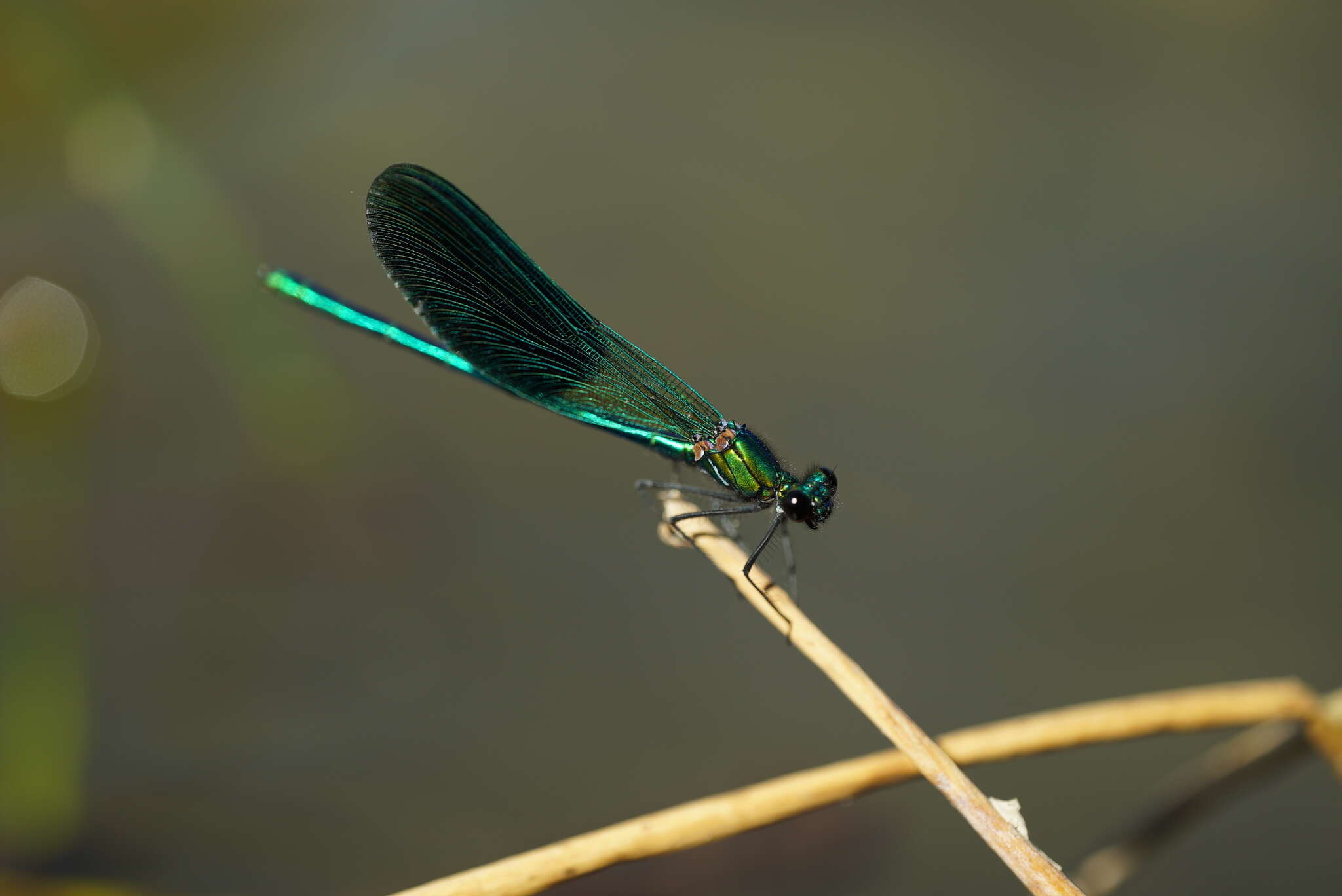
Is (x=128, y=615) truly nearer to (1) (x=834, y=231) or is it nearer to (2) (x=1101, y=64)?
(1) (x=834, y=231)

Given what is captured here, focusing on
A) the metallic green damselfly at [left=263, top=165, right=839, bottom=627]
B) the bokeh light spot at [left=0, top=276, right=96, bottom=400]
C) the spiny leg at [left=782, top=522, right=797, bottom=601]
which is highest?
the bokeh light spot at [left=0, top=276, right=96, bottom=400]

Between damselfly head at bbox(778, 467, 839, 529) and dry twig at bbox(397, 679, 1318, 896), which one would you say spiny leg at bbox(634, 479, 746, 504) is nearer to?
damselfly head at bbox(778, 467, 839, 529)

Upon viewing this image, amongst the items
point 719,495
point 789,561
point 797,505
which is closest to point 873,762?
point 797,505

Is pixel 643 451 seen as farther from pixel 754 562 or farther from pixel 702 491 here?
pixel 754 562

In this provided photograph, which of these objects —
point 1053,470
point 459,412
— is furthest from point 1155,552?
point 459,412

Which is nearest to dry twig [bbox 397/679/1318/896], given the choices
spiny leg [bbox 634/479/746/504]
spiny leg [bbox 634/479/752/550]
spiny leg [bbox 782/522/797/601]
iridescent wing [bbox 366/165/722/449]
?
spiny leg [bbox 634/479/752/550]
